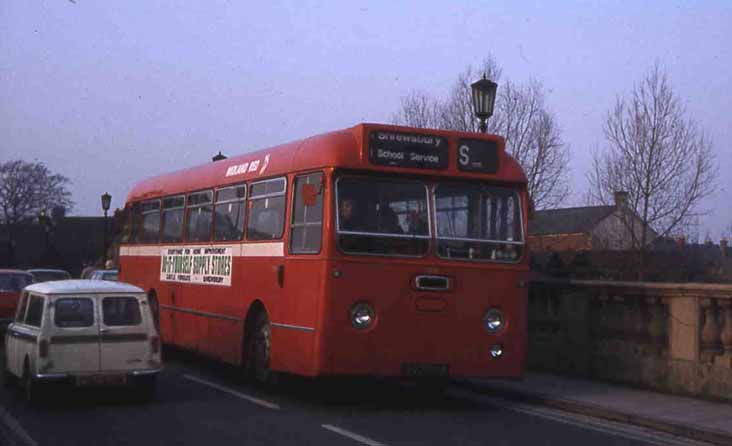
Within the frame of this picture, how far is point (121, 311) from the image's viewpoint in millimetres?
13633

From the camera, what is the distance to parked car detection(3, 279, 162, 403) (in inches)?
515

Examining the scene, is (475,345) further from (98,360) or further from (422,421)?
(98,360)

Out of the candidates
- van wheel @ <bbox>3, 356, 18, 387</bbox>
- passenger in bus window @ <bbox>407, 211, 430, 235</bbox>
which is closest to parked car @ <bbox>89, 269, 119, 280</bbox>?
van wheel @ <bbox>3, 356, 18, 387</bbox>

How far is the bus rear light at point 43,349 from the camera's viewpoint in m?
13.0

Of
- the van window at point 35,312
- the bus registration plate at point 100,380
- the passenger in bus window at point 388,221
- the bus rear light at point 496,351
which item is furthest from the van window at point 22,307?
the bus rear light at point 496,351

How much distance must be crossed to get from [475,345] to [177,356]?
9455 mm

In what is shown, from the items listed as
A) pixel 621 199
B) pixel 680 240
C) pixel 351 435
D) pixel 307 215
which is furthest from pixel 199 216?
pixel 680 240

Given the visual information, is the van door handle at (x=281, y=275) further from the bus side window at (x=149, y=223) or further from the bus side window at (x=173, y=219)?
the bus side window at (x=149, y=223)

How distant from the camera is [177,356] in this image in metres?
21.2

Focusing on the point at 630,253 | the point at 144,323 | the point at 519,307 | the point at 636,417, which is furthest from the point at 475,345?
the point at 630,253

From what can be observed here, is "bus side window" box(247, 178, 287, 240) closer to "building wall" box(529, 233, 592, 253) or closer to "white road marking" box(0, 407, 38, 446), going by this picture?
"white road marking" box(0, 407, 38, 446)

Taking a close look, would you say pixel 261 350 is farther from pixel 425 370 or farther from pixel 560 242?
pixel 560 242

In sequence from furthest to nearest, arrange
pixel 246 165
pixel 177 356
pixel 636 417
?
pixel 177 356 → pixel 246 165 → pixel 636 417

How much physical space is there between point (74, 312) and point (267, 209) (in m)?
3.20
